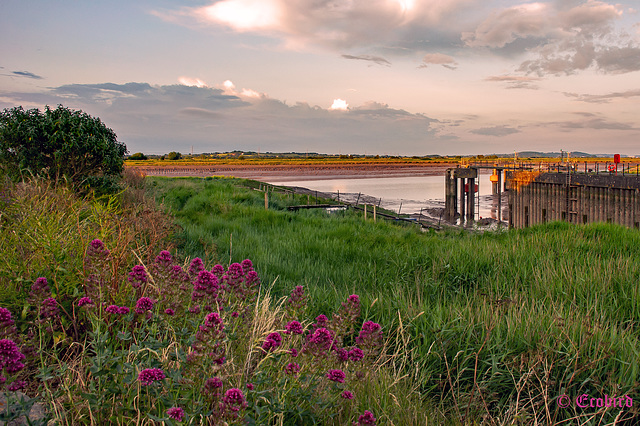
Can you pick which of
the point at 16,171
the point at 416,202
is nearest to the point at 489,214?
the point at 416,202

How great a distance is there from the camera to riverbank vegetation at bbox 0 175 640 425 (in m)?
2.59

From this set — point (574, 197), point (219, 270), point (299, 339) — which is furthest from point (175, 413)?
point (574, 197)

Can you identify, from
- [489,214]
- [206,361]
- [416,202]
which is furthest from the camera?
[416,202]

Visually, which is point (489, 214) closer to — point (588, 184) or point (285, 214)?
point (588, 184)

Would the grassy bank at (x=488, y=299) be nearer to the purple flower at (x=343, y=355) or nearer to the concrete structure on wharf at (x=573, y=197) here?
the purple flower at (x=343, y=355)

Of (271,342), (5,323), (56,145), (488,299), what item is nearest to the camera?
(5,323)

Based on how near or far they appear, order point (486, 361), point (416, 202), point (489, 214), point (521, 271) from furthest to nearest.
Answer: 1. point (416, 202)
2. point (489, 214)
3. point (521, 271)
4. point (486, 361)

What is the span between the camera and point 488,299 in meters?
6.04

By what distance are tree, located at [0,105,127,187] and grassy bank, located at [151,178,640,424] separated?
4.72 metres

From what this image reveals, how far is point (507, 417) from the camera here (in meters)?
3.30

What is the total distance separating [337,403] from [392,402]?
699 millimetres

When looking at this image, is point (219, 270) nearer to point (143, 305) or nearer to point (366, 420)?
point (143, 305)

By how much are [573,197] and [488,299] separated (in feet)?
70.9

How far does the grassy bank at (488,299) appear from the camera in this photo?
383 cm
